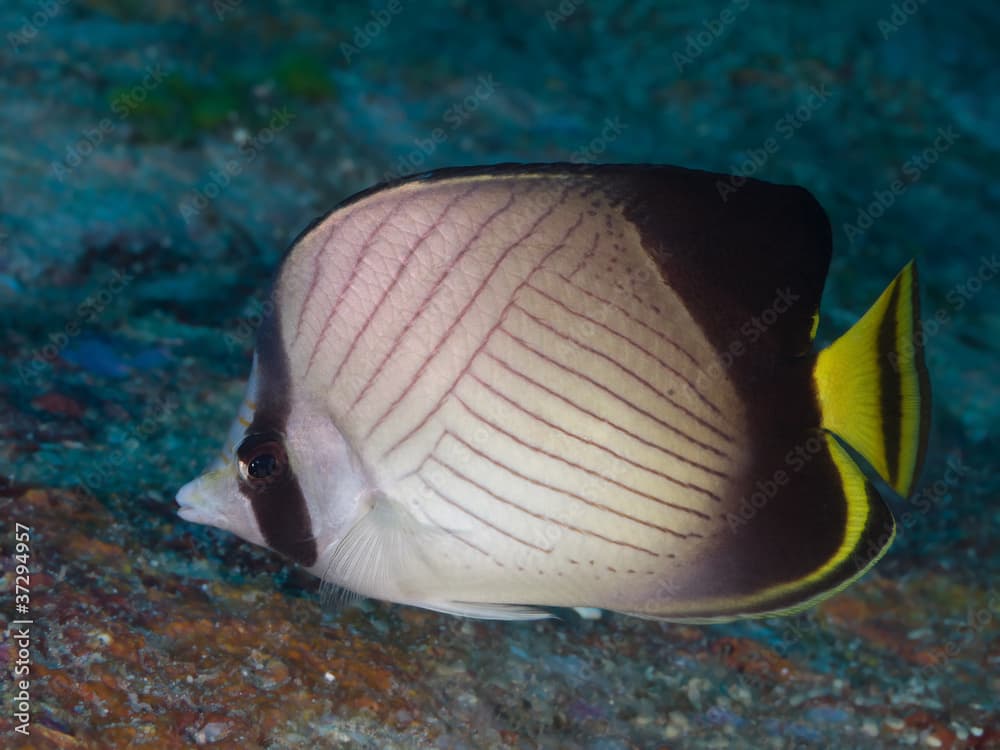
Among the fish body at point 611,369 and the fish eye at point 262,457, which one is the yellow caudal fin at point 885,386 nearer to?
the fish body at point 611,369

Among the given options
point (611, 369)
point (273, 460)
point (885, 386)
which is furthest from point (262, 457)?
point (885, 386)

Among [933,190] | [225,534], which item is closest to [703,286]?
[225,534]

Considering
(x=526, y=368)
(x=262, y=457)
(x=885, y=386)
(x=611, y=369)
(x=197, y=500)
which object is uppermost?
(x=885, y=386)

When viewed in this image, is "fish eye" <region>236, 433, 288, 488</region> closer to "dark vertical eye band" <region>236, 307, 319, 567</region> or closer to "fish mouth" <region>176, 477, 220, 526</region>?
"dark vertical eye band" <region>236, 307, 319, 567</region>

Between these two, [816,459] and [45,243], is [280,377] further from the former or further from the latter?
[45,243]

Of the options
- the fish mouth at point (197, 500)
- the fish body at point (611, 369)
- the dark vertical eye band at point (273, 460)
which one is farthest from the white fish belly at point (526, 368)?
the fish mouth at point (197, 500)

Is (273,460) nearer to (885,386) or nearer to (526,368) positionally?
(526,368)
